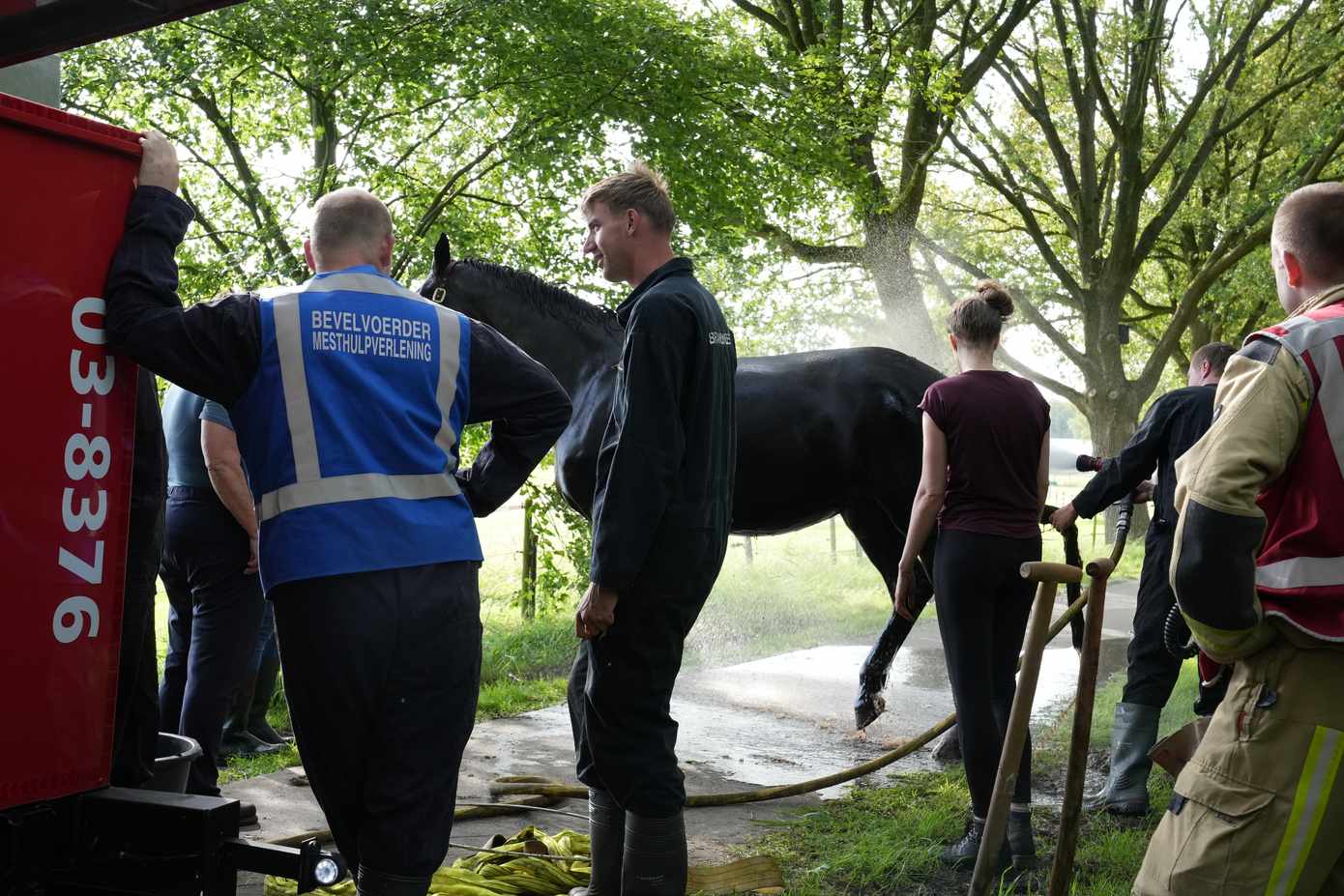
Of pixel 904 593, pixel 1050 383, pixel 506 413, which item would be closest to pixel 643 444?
pixel 506 413

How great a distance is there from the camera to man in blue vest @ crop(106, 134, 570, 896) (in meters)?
2.67

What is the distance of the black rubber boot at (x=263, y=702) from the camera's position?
6191 millimetres

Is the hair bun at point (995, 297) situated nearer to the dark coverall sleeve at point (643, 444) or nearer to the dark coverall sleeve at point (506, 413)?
the dark coverall sleeve at point (643, 444)

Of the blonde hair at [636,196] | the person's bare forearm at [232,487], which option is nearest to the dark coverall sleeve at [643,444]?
the blonde hair at [636,196]

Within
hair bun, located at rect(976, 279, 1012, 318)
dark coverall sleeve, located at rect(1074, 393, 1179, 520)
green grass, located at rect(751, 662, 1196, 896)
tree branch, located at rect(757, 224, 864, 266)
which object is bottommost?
green grass, located at rect(751, 662, 1196, 896)

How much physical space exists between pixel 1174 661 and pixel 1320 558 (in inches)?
130

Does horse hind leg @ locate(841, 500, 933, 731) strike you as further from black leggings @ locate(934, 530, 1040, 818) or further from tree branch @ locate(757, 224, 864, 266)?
tree branch @ locate(757, 224, 864, 266)

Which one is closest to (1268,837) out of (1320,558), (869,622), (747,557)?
(1320,558)

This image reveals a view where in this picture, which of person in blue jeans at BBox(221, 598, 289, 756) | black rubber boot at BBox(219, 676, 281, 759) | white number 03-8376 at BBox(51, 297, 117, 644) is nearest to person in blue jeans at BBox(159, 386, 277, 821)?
person in blue jeans at BBox(221, 598, 289, 756)

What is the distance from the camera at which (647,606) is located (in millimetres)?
3451

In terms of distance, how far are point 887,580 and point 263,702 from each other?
3613mm

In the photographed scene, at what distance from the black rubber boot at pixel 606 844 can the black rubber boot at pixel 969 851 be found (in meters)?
1.38

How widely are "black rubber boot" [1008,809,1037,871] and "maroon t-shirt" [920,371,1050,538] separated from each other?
3.41ft

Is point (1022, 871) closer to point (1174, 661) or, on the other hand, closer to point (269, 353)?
point (1174, 661)
